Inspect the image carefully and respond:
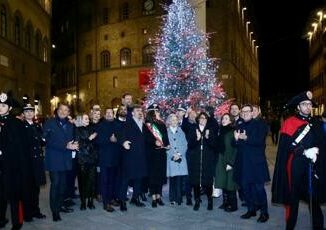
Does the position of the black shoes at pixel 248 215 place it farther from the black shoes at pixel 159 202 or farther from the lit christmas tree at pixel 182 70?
the lit christmas tree at pixel 182 70

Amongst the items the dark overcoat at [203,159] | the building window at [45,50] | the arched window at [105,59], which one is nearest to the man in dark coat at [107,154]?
the dark overcoat at [203,159]

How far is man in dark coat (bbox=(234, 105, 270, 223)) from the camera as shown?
9477 millimetres

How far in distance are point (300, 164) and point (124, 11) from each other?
48956 mm

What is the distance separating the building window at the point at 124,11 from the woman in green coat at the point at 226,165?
45.6m

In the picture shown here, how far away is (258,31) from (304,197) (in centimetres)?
8701

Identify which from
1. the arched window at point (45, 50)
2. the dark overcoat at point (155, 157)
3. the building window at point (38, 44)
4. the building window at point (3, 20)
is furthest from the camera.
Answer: the arched window at point (45, 50)

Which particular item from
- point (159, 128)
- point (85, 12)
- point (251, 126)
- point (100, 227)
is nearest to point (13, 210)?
point (100, 227)

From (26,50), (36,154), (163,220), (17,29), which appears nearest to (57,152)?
(36,154)

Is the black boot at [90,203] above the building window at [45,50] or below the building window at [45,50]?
below

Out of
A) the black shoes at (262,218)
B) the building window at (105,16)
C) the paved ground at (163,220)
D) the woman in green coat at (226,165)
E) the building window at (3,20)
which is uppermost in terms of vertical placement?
the building window at (105,16)

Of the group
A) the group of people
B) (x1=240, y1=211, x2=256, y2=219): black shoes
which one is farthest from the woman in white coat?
(x1=240, y1=211, x2=256, y2=219): black shoes

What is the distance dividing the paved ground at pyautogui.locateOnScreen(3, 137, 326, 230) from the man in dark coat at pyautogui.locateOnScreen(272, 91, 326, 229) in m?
1.22

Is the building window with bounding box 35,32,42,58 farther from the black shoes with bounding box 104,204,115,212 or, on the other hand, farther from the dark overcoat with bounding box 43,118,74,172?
the dark overcoat with bounding box 43,118,74,172

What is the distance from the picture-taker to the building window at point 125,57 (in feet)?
178
